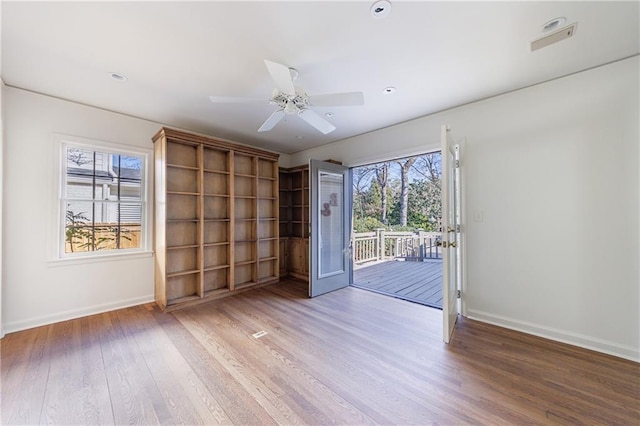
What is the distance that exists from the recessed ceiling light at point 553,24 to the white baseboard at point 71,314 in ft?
17.4

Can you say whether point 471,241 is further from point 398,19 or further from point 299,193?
point 299,193

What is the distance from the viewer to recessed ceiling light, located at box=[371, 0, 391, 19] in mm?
1651

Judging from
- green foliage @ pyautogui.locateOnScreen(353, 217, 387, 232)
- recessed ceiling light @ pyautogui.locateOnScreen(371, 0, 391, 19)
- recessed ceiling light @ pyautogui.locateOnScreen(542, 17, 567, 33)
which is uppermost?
recessed ceiling light @ pyautogui.locateOnScreen(542, 17, 567, 33)

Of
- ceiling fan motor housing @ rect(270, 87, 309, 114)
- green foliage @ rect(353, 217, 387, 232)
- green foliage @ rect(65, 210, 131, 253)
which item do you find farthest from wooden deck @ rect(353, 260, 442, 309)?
green foliage @ rect(65, 210, 131, 253)

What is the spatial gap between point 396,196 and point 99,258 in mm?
8288

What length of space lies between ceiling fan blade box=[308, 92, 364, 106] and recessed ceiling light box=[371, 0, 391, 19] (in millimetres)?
557

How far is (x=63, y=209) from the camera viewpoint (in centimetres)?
Answer: 309

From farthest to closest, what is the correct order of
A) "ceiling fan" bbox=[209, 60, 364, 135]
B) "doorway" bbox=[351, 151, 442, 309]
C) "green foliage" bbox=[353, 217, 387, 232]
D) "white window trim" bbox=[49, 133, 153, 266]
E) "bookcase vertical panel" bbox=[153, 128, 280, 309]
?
"green foliage" bbox=[353, 217, 387, 232]
"doorway" bbox=[351, 151, 442, 309]
"bookcase vertical panel" bbox=[153, 128, 280, 309]
"white window trim" bbox=[49, 133, 153, 266]
"ceiling fan" bbox=[209, 60, 364, 135]

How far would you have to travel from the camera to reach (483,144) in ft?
10.0

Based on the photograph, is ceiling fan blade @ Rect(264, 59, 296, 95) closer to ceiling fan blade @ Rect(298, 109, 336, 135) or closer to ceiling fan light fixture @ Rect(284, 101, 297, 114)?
ceiling fan light fixture @ Rect(284, 101, 297, 114)

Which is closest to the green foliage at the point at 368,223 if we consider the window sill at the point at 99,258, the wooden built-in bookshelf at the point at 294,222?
the wooden built-in bookshelf at the point at 294,222

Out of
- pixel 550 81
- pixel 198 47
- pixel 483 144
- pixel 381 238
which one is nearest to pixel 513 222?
pixel 483 144

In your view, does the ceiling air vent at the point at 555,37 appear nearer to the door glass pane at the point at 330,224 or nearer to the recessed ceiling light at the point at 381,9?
the recessed ceiling light at the point at 381,9

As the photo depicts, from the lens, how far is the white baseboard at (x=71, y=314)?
9.03 ft
